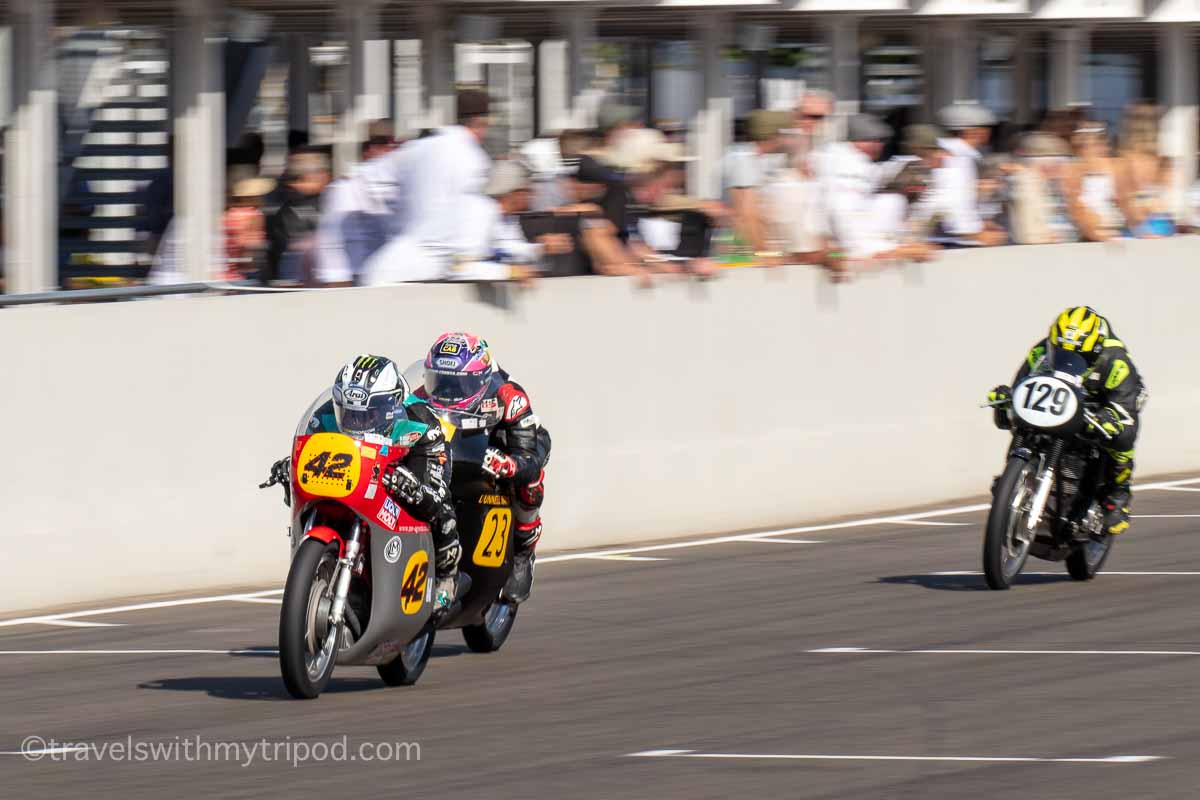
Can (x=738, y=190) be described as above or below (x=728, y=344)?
above

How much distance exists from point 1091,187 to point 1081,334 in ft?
17.8

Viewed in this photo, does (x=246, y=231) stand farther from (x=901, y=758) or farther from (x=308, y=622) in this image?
(x=901, y=758)

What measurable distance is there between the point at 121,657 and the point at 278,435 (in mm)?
2669

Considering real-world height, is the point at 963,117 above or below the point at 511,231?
above

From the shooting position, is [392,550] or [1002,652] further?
[1002,652]

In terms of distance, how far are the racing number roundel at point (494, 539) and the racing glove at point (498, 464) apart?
0.86 feet

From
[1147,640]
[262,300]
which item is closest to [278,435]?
[262,300]

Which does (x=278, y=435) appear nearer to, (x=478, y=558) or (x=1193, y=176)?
(x=478, y=558)

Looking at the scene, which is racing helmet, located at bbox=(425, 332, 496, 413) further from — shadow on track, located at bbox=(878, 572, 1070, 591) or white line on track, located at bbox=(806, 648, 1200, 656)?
shadow on track, located at bbox=(878, 572, 1070, 591)

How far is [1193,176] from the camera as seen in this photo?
2078cm

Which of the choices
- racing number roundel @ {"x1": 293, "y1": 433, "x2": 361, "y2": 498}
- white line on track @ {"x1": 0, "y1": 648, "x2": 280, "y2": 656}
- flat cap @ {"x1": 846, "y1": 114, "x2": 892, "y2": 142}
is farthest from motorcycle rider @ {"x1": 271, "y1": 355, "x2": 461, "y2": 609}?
flat cap @ {"x1": 846, "y1": 114, "x2": 892, "y2": 142}

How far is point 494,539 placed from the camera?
1028 centimetres

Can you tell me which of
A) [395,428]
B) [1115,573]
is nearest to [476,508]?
[395,428]

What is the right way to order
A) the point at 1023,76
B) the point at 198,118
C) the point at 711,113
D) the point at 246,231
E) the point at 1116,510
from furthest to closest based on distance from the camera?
the point at 1023,76 → the point at 711,113 → the point at 198,118 → the point at 246,231 → the point at 1116,510
